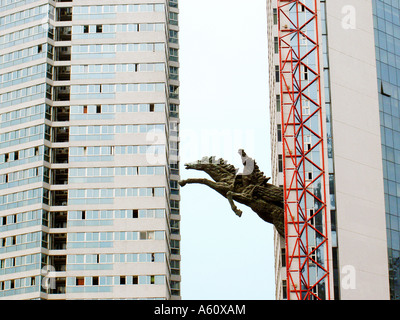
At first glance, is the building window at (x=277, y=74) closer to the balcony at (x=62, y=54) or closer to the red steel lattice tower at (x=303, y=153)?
the red steel lattice tower at (x=303, y=153)

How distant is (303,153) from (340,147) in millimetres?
3229

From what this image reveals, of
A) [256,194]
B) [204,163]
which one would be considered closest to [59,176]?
[204,163]

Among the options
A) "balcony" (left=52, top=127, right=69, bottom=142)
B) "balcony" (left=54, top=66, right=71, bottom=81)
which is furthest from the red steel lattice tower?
"balcony" (left=54, top=66, right=71, bottom=81)

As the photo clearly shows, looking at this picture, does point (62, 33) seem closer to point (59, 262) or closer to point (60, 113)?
point (60, 113)

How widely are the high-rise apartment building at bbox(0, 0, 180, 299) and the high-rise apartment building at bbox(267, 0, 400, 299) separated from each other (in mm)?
30836

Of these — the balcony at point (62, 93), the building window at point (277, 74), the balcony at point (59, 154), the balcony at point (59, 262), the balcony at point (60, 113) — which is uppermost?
the balcony at point (62, 93)

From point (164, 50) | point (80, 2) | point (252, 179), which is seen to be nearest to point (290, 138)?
point (252, 179)

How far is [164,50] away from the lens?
5012 inches

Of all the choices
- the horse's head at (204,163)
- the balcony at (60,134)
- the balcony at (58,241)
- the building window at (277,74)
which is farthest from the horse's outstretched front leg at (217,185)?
the balcony at (60,134)

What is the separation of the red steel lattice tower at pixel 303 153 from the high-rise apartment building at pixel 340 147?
88 millimetres

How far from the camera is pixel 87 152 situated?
12450 cm

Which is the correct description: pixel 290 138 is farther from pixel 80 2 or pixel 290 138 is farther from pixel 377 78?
pixel 80 2

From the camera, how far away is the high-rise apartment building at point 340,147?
87000mm
